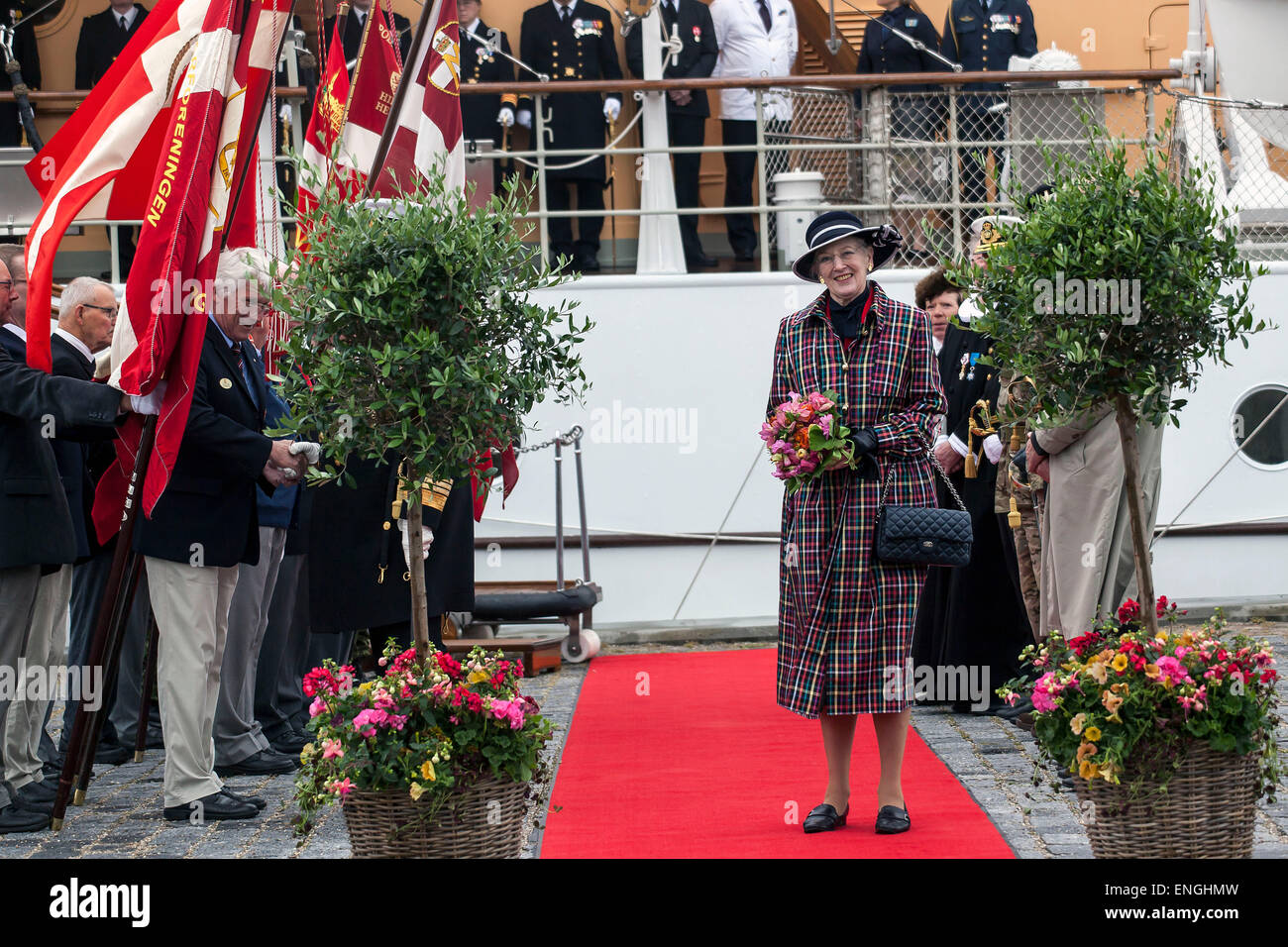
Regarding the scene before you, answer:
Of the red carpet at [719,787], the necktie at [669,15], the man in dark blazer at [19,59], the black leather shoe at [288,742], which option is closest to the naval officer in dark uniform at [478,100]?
the necktie at [669,15]

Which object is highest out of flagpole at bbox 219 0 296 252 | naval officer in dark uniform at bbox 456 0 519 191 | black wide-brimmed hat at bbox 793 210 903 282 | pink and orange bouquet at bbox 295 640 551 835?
naval officer in dark uniform at bbox 456 0 519 191

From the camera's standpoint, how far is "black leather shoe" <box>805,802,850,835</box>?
15.8ft

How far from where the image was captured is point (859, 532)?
Answer: 4.89 meters

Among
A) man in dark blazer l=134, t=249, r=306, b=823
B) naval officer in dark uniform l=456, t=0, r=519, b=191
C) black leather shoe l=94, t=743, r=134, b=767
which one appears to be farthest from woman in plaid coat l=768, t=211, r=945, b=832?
naval officer in dark uniform l=456, t=0, r=519, b=191

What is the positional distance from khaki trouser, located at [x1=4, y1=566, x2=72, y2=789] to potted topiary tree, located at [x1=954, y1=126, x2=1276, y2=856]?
11.4ft

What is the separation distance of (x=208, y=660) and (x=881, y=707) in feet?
7.40

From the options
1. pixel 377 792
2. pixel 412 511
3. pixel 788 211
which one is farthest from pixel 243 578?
pixel 788 211

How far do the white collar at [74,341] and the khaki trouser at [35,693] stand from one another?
0.84 meters

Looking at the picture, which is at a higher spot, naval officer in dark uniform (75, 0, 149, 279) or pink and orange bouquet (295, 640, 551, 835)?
naval officer in dark uniform (75, 0, 149, 279)

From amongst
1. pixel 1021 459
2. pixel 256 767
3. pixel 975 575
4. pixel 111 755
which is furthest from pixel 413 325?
pixel 975 575

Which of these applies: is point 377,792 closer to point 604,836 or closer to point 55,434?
point 604,836

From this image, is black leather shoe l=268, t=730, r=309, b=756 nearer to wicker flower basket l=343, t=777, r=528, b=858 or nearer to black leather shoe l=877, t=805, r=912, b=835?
wicker flower basket l=343, t=777, r=528, b=858

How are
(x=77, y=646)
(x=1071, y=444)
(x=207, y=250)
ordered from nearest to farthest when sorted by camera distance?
(x=207, y=250)
(x=1071, y=444)
(x=77, y=646)
